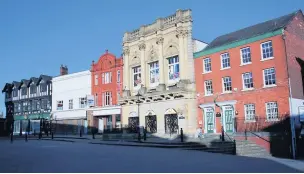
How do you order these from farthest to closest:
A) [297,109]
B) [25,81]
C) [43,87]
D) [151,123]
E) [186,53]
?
[25,81]
[43,87]
[151,123]
[186,53]
[297,109]

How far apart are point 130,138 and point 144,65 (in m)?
9.82

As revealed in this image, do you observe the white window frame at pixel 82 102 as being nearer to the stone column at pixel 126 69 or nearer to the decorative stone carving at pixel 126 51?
the stone column at pixel 126 69

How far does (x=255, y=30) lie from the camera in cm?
2662

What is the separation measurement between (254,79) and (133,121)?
1456 cm

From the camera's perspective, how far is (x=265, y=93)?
23.7 metres

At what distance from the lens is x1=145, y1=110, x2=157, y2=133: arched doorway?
3107cm

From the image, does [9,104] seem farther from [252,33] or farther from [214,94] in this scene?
[252,33]

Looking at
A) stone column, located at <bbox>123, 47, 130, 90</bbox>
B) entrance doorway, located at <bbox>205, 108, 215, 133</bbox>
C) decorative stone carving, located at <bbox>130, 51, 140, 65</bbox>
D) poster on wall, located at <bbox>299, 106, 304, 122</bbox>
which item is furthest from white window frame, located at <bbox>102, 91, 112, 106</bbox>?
poster on wall, located at <bbox>299, 106, 304, 122</bbox>

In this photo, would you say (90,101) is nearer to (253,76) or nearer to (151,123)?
(151,123)

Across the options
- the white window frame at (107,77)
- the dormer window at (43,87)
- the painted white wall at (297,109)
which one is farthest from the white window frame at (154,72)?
the dormer window at (43,87)

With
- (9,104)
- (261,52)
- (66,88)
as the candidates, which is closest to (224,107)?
(261,52)

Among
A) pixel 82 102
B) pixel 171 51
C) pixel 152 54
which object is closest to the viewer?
pixel 171 51

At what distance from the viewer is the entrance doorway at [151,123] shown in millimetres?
31111

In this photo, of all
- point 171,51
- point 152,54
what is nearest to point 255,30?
point 171,51
